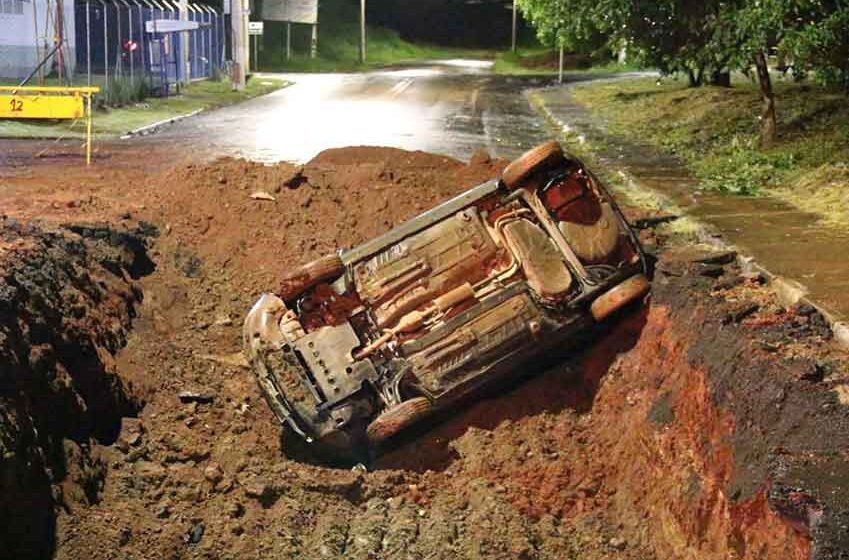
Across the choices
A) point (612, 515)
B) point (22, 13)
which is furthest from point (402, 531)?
point (22, 13)

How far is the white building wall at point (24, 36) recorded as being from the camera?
82.8ft

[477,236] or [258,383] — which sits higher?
[477,236]

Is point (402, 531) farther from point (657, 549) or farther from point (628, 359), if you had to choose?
point (628, 359)

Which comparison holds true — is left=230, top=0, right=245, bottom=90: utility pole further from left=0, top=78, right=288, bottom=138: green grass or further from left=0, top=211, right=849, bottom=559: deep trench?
left=0, top=211, right=849, bottom=559: deep trench

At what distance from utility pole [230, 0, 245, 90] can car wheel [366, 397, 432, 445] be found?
2723 centimetres

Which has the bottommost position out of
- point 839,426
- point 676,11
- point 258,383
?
point 258,383

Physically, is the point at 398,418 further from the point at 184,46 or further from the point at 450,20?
the point at 450,20

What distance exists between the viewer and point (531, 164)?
726 cm

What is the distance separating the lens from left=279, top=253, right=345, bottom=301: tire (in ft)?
23.6

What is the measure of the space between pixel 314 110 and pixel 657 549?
2035cm

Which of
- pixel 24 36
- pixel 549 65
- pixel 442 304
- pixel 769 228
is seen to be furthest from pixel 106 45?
pixel 549 65

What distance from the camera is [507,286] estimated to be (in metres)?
6.97

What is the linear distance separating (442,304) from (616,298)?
103cm

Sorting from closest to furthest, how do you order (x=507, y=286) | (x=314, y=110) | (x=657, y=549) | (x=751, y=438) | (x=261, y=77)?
(x=751, y=438) → (x=657, y=549) → (x=507, y=286) → (x=314, y=110) → (x=261, y=77)
